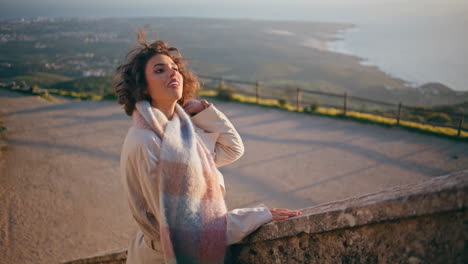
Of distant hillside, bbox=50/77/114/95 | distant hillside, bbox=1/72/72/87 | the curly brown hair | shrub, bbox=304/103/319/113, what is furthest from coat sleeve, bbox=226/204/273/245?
distant hillside, bbox=50/77/114/95

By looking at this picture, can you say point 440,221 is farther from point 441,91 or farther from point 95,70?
point 441,91

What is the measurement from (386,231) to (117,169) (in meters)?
7.29

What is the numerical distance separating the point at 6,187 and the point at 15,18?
1585cm

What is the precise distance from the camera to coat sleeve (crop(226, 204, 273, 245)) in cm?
176

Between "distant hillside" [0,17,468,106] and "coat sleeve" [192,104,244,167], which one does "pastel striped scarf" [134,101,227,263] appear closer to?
"coat sleeve" [192,104,244,167]

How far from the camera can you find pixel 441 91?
3462 cm

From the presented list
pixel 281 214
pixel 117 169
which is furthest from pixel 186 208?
pixel 117 169

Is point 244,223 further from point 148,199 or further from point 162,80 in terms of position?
point 162,80

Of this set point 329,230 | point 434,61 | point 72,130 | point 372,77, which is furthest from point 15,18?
point 372,77

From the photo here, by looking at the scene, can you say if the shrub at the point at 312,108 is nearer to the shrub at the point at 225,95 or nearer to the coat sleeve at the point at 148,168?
the shrub at the point at 225,95

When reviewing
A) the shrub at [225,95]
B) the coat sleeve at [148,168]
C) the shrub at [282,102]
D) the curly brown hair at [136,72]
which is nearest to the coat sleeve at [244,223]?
the coat sleeve at [148,168]

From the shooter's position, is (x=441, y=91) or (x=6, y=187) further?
(x=441, y=91)

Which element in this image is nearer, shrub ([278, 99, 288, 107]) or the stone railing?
the stone railing

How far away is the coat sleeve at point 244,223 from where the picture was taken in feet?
5.79
